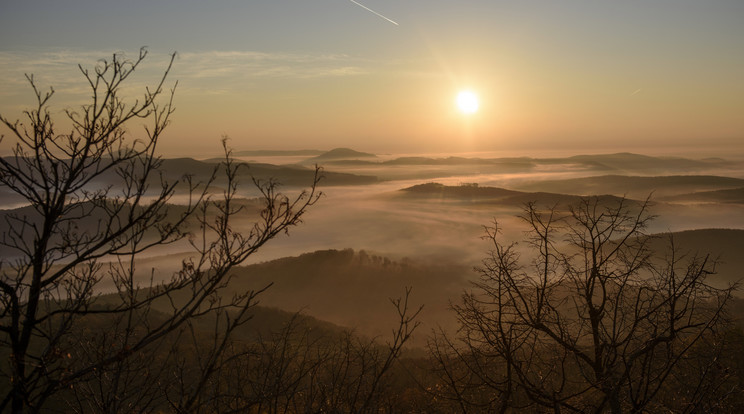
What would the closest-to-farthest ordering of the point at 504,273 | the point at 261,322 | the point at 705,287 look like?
the point at 705,287 < the point at 504,273 < the point at 261,322

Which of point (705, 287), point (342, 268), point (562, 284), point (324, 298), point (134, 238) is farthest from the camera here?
point (342, 268)

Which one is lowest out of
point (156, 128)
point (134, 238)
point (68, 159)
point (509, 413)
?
point (509, 413)

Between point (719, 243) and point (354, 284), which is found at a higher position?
point (719, 243)

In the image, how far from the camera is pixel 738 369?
16.6 m

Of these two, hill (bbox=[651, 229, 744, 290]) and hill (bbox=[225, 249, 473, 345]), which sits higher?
hill (bbox=[651, 229, 744, 290])

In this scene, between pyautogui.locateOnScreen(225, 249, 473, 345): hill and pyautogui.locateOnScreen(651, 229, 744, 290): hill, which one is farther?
pyautogui.locateOnScreen(651, 229, 744, 290): hill

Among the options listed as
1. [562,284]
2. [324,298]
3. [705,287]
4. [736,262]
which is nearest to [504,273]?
[562,284]

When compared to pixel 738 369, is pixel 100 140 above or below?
above

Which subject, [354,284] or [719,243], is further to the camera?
[354,284]

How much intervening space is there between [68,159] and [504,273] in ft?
23.9

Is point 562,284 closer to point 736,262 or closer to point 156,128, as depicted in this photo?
point 156,128

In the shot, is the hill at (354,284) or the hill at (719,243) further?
the hill at (719,243)

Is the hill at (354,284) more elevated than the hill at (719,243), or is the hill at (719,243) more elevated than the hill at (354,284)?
the hill at (719,243)

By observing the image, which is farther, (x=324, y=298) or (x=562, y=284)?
(x=324, y=298)
